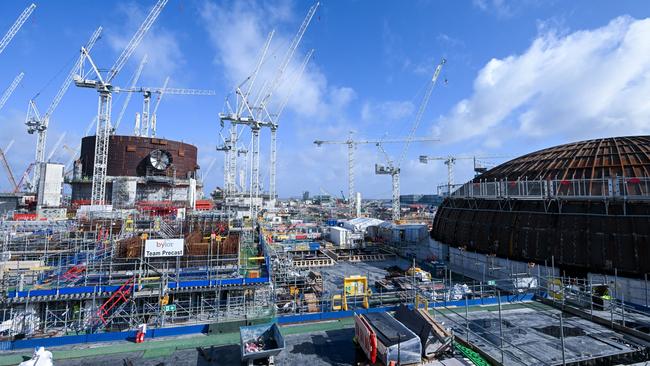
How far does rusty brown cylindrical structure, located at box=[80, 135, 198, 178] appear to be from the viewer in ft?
266

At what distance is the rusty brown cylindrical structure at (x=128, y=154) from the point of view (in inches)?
3187

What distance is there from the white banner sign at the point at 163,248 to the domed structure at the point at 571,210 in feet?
99.8

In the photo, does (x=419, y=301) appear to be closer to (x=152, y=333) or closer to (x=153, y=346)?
A: (x=153, y=346)

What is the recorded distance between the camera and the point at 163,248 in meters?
23.2

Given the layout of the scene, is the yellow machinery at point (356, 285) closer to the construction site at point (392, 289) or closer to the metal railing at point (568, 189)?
the construction site at point (392, 289)

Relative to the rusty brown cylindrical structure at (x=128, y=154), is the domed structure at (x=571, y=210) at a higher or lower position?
lower

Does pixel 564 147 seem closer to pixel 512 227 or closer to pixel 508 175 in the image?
pixel 508 175

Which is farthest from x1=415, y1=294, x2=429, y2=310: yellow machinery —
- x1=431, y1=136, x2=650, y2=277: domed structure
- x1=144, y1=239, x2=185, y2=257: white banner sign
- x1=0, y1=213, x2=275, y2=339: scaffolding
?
x1=144, y1=239, x2=185, y2=257: white banner sign

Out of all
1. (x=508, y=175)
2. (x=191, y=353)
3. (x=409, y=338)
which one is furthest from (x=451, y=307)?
(x=508, y=175)

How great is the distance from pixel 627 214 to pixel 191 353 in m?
32.5

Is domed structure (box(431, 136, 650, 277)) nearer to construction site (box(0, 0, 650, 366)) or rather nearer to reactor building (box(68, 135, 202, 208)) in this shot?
construction site (box(0, 0, 650, 366))

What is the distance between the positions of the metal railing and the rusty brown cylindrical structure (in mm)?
78938

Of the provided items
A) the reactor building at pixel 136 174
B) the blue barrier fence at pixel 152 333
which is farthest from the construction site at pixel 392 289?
the reactor building at pixel 136 174

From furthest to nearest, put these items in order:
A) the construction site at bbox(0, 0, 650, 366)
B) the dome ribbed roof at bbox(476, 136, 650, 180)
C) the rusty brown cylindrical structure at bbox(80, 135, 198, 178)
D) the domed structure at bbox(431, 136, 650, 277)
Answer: the rusty brown cylindrical structure at bbox(80, 135, 198, 178) → the dome ribbed roof at bbox(476, 136, 650, 180) → the domed structure at bbox(431, 136, 650, 277) → the construction site at bbox(0, 0, 650, 366)
